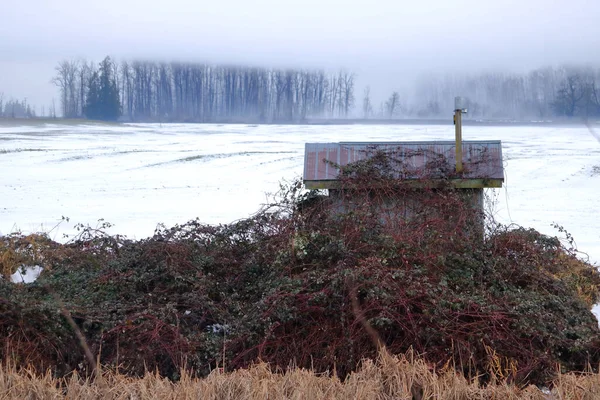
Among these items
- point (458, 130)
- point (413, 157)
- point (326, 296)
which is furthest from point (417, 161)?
point (326, 296)

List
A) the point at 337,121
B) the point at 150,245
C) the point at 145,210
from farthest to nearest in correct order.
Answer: the point at 337,121
the point at 145,210
the point at 150,245

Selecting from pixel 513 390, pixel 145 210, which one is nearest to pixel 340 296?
pixel 513 390

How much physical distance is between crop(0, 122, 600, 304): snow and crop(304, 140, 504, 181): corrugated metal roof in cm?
149

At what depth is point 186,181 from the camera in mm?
22438

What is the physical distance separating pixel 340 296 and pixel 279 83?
62.5 meters

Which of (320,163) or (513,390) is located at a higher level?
(320,163)

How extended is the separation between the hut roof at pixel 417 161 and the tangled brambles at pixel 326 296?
250 mm

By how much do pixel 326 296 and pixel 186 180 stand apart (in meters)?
16.6

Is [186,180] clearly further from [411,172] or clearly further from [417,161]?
[411,172]

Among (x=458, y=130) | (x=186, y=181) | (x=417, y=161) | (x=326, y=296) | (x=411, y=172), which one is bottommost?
(x=186, y=181)

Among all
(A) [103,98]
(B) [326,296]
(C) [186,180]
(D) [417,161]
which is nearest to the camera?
(B) [326,296]

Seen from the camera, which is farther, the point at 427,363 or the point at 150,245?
the point at 150,245

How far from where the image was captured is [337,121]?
64688 millimetres

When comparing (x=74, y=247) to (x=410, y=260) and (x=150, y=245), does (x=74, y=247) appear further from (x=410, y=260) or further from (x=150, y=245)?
(x=410, y=260)
